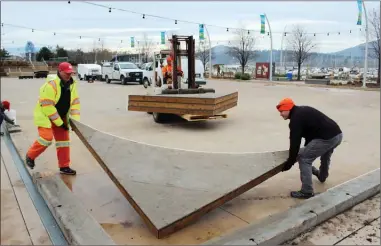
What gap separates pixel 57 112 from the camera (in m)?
4.71

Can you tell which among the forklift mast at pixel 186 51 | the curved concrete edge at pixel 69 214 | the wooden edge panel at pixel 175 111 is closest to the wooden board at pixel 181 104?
the wooden edge panel at pixel 175 111

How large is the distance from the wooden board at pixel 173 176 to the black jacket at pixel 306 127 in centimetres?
28

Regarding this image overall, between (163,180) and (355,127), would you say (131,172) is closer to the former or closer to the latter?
(163,180)

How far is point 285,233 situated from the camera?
3.46m

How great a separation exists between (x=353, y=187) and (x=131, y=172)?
2.77 m

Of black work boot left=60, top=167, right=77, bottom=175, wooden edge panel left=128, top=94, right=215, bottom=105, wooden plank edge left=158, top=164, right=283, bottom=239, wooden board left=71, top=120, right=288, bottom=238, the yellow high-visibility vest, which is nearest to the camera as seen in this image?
wooden plank edge left=158, top=164, right=283, bottom=239

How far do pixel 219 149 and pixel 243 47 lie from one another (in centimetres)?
4096

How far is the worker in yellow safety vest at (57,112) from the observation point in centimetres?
456

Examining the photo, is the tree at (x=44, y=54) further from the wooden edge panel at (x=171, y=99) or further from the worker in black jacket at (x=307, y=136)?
the worker in black jacket at (x=307, y=136)

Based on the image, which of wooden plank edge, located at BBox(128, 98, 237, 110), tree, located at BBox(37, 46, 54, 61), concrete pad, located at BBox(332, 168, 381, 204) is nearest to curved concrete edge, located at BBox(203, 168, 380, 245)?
concrete pad, located at BBox(332, 168, 381, 204)

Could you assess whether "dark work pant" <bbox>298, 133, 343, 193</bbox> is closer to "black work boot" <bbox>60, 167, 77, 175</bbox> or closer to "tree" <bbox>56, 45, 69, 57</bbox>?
"black work boot" <bbox>60, 167, 77, 175</bbox>

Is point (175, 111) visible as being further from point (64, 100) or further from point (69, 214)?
point (69, 214)

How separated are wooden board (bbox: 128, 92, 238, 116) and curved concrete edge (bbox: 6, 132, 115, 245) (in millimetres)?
3934

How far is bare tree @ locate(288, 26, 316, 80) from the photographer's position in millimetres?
39562
